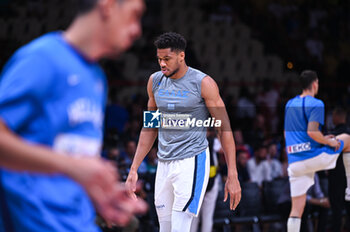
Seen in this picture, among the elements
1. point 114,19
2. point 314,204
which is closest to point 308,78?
point 314,204

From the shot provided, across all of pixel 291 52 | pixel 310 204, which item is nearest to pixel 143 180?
pixel 310 204

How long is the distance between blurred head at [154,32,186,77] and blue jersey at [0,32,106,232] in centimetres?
274

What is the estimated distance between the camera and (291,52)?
15.5 metres

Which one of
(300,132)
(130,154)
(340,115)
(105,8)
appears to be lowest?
(130,154)

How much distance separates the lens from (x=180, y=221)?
15.3 feet

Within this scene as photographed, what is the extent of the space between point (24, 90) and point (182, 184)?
3.07m

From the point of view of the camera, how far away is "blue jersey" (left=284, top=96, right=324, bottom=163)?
21.2 ft

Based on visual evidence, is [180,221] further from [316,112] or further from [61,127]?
[61,127]

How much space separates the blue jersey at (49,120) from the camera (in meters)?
1.80

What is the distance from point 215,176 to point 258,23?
952 centimetres

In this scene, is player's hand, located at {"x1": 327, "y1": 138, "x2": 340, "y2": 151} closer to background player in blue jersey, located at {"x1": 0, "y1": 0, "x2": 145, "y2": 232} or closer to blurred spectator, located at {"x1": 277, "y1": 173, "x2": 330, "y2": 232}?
blurred spectator, located at {"x1": 277, "y1": 173, "x2": 330, "y2": 232}

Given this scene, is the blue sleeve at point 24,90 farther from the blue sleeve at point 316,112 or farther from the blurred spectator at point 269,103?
the blurred spectator at point 269,103

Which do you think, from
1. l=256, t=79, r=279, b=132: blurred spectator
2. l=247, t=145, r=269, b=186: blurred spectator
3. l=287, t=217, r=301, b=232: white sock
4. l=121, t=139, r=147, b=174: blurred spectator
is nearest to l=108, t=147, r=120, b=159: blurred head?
l=121, t=139, r=147, b=174: blurred spectator

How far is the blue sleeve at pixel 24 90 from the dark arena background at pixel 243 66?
14.8ft
